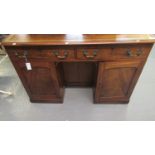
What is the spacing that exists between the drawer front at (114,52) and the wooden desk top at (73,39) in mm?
55

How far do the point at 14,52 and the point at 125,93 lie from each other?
1.31 m

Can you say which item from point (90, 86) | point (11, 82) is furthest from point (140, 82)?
point (11, 82)

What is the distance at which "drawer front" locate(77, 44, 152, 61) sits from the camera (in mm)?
1145

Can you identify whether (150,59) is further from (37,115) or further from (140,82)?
(37,115)

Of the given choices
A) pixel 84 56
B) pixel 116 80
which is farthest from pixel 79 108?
pixel 84 56

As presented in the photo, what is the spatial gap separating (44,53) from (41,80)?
15.1 inches

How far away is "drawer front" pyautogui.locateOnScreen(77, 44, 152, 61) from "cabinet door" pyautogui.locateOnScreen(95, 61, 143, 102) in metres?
0.07

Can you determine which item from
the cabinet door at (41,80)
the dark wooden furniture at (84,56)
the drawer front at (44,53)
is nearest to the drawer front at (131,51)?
the dark wooden furniture at (84,56)

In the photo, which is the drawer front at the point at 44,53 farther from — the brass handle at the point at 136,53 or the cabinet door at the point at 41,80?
the brass handle at the point at 136,53

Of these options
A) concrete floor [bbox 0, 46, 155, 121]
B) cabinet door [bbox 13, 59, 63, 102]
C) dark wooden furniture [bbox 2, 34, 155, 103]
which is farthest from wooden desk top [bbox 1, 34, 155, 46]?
concrete floor [bbox 0, 46, 155, 121]

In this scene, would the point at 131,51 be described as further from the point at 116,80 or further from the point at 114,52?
the point at 116,80

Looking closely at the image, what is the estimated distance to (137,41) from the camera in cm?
108

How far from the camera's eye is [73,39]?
1.16m

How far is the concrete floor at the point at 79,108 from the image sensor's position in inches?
62.6
